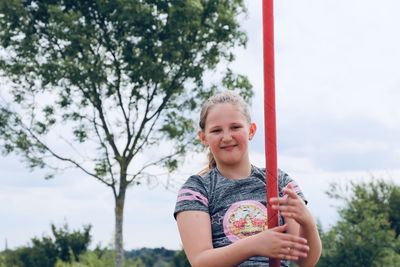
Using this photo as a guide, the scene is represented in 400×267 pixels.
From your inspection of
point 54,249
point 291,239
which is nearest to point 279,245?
point 291,239

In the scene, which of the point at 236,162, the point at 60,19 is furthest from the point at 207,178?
the point at 60,19

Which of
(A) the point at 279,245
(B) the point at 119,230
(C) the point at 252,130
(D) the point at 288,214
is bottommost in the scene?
(A) the point at 279,245

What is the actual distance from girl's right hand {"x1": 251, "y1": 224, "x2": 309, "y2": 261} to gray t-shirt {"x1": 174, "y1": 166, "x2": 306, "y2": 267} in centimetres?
23

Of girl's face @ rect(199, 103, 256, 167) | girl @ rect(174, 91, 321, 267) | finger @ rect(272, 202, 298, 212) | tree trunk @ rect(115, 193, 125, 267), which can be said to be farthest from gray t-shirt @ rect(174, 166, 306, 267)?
tree trunk @ rect(115, 193, 125, 267)

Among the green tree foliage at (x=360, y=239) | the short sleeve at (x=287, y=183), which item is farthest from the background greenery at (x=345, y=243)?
the short sleeve at (x=287, y=183)

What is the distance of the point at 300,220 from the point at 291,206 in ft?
0.24

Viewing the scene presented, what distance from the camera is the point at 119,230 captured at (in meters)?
17.9

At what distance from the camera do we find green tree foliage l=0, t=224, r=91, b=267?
22.6m

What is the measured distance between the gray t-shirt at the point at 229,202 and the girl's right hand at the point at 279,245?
234 mm

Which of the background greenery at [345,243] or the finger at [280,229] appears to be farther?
the background greenery at [345,243]

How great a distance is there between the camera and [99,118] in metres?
18.6

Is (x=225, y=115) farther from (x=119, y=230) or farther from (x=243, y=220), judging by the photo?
(x=119, y=230)

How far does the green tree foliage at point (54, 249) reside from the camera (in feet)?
74.1

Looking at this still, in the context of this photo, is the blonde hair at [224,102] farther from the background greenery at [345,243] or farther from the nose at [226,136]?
the background greenery at [345,243]
